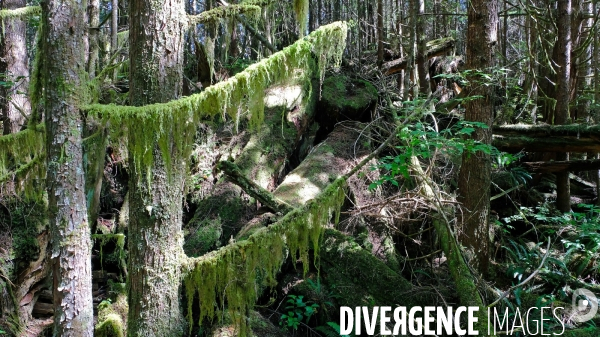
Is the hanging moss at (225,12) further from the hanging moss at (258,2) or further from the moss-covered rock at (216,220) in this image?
the moss-covered rock at (216,220)

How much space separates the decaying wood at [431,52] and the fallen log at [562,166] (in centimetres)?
359

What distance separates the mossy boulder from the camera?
9.08 m

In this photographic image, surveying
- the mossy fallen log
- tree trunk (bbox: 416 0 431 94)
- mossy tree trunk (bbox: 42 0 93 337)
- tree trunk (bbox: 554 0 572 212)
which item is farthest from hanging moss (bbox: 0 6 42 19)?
tree trunk (bbox: 554 0 572 212)

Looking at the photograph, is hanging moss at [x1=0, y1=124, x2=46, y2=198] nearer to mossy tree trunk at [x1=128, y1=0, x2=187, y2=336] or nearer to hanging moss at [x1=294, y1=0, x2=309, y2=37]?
mossy tree trunk at [x1=128, y1=0, x2=187, y2=336]

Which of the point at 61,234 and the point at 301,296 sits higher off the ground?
the point at 61,234

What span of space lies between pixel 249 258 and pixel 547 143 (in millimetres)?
7194

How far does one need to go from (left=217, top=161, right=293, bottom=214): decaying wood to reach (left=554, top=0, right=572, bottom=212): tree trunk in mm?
6481

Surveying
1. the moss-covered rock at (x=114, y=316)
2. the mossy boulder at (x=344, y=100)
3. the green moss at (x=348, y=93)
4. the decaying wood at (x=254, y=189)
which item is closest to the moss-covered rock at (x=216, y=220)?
the decaying wood at (x=254, y=189)

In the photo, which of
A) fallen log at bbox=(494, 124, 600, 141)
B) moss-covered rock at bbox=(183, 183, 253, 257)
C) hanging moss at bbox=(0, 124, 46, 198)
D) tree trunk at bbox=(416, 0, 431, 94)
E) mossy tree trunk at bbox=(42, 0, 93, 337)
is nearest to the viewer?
mossy tree trunk at bbox=(42, 0, 93, 337)

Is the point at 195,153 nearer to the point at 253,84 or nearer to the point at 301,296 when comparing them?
the point at 301,296

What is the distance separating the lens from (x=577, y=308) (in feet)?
21.2

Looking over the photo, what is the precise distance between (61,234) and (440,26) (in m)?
22.5

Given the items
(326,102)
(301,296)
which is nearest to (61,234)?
(301,296)

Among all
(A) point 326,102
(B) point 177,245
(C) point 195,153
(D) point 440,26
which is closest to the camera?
(B) point 177,245
